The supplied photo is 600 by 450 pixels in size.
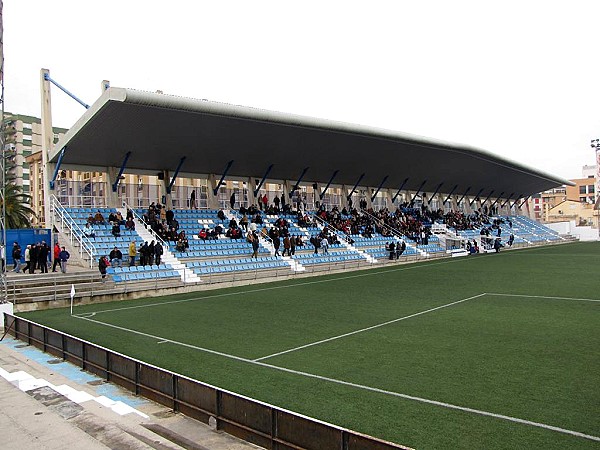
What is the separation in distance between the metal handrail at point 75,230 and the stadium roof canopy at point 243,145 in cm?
265

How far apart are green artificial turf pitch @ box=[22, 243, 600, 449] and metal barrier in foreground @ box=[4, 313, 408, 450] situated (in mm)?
1166

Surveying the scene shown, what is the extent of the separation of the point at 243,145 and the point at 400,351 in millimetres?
23177

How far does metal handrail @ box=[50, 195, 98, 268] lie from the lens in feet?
81.1

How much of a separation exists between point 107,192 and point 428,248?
83.5 feet

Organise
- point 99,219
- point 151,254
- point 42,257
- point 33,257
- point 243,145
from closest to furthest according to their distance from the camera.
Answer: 1. point 33,257
2. point 42,257
3. point 151,254
4. point 99,219
5. point 243,145

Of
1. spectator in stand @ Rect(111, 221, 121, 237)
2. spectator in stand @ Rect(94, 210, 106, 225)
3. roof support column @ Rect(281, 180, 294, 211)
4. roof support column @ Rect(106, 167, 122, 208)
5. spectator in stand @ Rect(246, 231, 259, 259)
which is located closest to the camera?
spectator in stand @ Rect(111, 221, 121, 237)

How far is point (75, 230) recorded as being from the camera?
26.3m

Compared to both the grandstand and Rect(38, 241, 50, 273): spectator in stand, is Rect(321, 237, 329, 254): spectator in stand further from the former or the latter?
Rect(38, 241, 50, 273): spectator in stand

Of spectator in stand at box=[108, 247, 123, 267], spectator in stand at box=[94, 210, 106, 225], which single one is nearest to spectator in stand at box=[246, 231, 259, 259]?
spectator in stand at box=[108, 247, 123, 267]

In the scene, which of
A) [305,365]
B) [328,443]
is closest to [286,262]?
[305,365]

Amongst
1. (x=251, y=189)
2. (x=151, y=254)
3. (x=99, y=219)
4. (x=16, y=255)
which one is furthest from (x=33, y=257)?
(x=251, y=189)

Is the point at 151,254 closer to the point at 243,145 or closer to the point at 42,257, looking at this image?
the point at 42,257

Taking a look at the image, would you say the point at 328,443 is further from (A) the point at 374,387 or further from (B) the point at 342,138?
(B) the point at 342,138

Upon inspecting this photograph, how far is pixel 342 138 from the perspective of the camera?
36125mm
